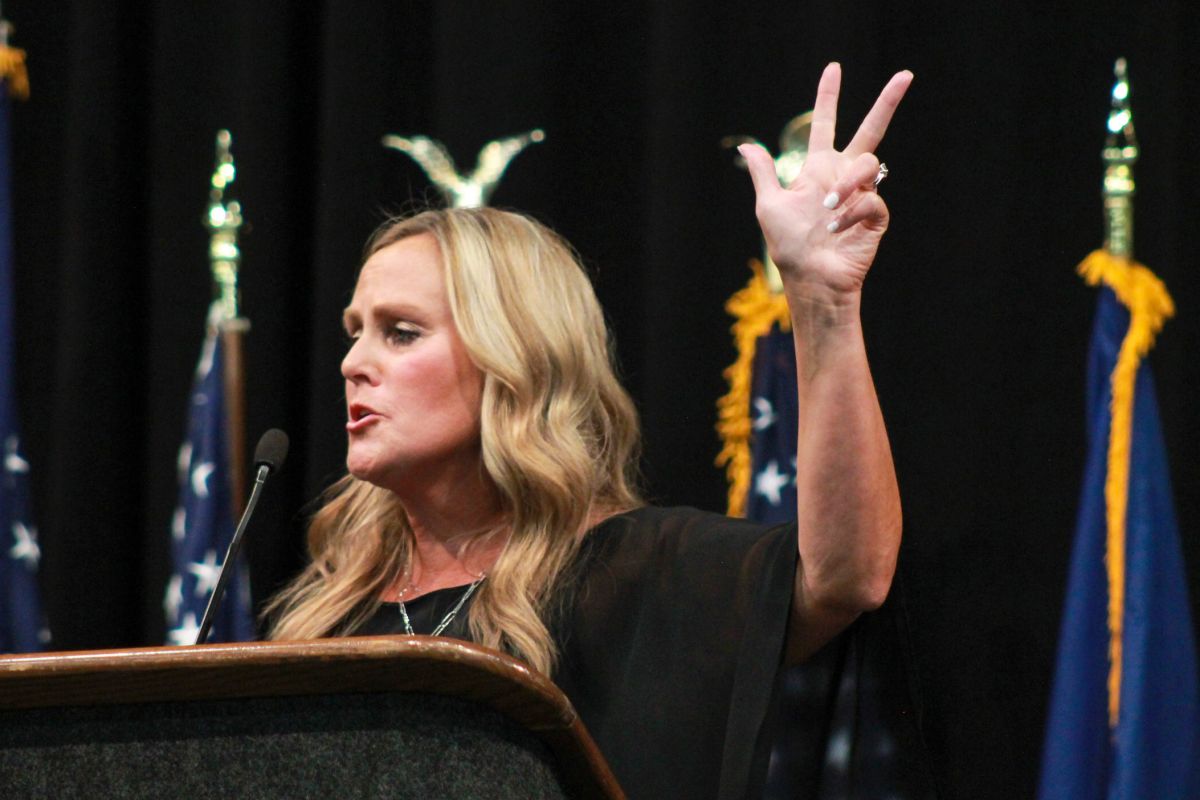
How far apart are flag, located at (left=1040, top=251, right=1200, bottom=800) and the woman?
660mm

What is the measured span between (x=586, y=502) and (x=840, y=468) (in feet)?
1.77

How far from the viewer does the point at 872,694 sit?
1559mm

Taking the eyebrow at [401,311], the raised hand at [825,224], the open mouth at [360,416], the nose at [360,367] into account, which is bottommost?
the open mouth at [360,416]

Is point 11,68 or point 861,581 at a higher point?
point 11,68

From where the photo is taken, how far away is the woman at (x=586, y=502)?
1380 mm

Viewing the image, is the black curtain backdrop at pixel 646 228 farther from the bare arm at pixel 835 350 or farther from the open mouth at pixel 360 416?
the bare arm at pixel 835 350

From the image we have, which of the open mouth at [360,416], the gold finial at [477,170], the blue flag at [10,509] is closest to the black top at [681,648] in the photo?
the open mouth at [360,416]

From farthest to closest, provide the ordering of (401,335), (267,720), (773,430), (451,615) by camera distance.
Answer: (773,430), (401,335), (451,615), (267,720)

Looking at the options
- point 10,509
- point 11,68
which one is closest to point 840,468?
point 10,509

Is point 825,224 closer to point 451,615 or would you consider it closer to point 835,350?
point 835,350

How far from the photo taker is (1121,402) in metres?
2.05

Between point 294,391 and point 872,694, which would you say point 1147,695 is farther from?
point 294,391

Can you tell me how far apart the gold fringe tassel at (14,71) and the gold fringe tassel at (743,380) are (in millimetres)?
1546

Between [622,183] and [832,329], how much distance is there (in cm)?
127
